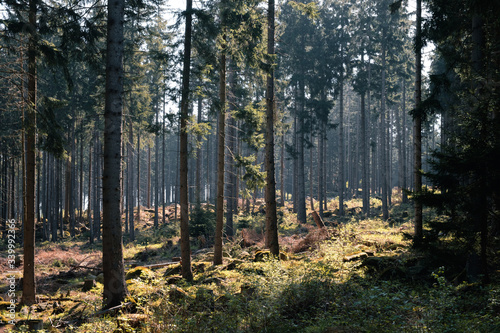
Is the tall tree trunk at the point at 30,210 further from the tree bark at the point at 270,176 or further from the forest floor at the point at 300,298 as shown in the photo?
the tree bark at the point at 270,176

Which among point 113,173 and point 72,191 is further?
point 72,191

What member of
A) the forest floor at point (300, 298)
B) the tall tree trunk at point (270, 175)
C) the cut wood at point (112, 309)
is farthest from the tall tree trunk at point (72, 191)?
the cut wood at point (112, 309)

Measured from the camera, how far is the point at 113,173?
767 centimetres

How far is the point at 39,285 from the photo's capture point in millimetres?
11547

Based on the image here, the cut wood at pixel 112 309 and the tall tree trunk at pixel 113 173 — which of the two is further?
the tall tree trunk at pixel 113 173

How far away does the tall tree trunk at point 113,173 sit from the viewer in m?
7.56

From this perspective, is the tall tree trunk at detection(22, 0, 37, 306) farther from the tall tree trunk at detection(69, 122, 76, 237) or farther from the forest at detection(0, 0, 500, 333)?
the tall tree trunk at detection(69, 122, 76, 237)

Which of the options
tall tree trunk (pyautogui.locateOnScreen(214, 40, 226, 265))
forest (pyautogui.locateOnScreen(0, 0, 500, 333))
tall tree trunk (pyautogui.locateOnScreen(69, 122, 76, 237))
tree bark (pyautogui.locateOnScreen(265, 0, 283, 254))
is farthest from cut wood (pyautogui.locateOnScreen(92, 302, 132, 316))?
tall tree trunk (pyautogui.locateOnScreen(69, 122, 76, 237))

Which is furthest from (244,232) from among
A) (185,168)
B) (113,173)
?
(113,173)

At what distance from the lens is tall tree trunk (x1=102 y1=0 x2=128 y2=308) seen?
7.56 metres

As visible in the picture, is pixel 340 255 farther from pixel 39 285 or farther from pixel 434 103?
pixel 39 285

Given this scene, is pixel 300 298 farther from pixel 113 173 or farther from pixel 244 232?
pixel 244 232

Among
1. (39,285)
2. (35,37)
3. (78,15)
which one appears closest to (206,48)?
(78,15)

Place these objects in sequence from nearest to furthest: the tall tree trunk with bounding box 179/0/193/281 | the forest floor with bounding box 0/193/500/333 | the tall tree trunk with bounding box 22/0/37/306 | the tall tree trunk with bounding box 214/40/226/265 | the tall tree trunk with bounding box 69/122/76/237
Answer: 1. the forest floor with bounding box 0/193/500/333
2. the tall tree trunk with bounding box 22/0/37/306
3. the tall tree trunk with bounding box 179/0/193/281
4. the tall tree trunk with bounding box 214/40/226/265
5. the tall tree trunk with bounding box 69/122/76/237
